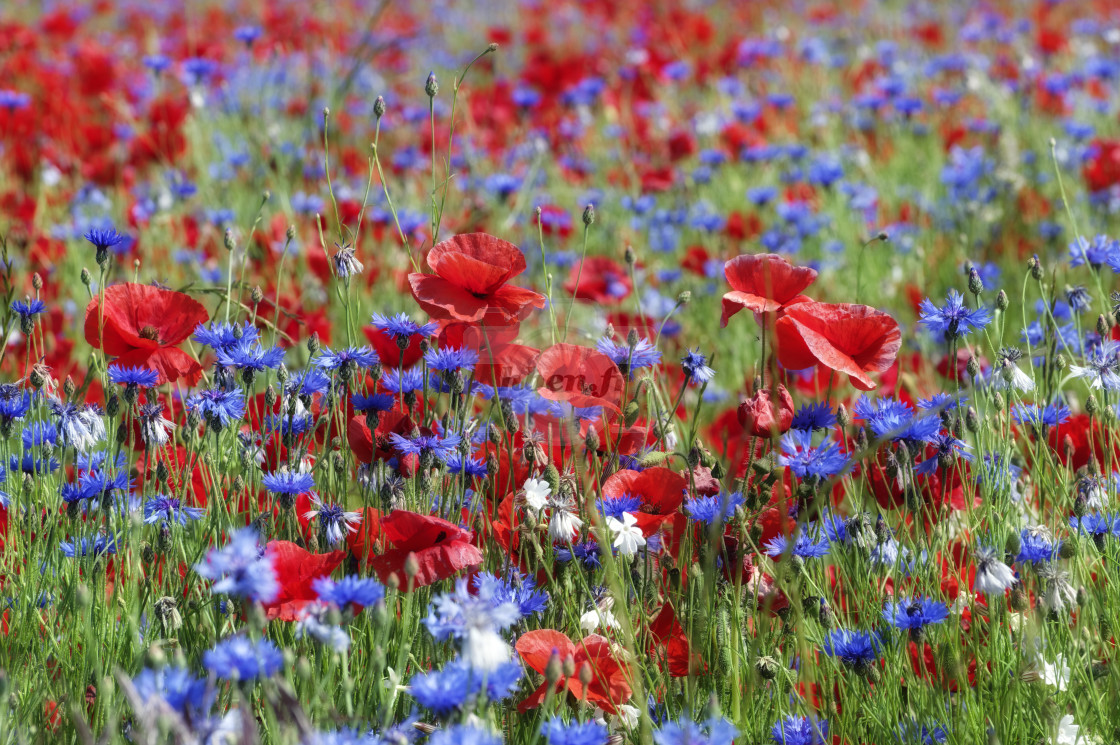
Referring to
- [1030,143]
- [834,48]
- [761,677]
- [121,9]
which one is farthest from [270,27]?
[761,677]

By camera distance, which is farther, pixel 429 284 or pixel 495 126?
pixel 495 126

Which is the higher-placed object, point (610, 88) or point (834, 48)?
point (834, 48)

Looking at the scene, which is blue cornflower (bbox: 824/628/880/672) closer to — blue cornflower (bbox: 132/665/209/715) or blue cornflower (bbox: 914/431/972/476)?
blue cornflower (bbox: 914/431/972/476)

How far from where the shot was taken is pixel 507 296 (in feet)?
4.42

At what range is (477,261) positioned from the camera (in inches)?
50.6

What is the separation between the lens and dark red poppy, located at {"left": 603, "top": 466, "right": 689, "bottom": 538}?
1.29 m

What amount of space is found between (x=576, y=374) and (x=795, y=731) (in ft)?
1.69

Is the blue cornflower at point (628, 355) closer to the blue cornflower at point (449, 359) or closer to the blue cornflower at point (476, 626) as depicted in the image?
the blue cornflower at point (449, 359)

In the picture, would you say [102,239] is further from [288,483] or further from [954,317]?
[954,317]

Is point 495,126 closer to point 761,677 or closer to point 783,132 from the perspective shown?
point 783,132

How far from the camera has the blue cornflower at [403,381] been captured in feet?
4.67

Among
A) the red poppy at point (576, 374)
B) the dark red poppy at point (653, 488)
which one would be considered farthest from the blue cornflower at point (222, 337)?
the dark red poppy at point (653, 488)

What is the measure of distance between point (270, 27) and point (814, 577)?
4.91 m

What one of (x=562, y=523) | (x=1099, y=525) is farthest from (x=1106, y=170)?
(x=562, y=523)
